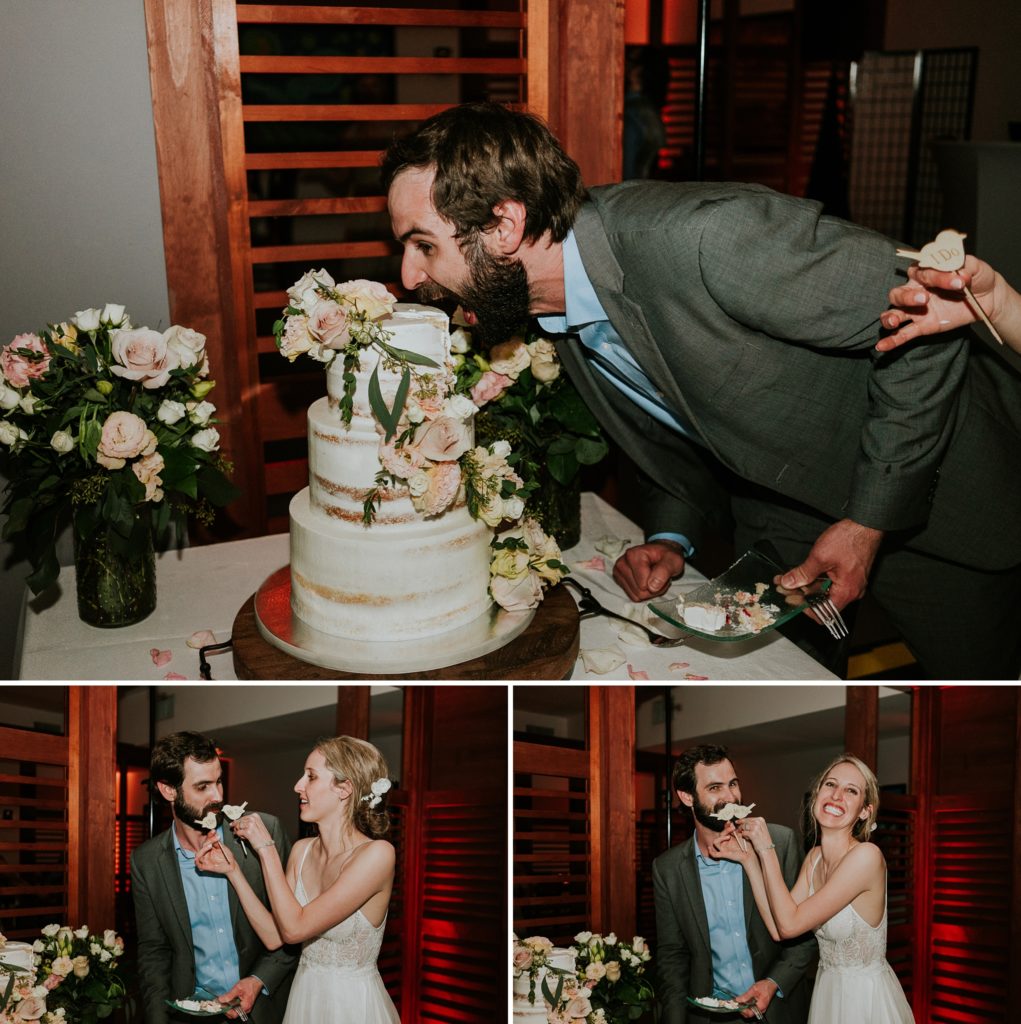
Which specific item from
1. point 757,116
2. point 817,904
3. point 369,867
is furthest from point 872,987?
point 757,116

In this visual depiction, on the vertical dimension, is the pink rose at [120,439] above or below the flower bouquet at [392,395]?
below

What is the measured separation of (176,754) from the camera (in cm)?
139

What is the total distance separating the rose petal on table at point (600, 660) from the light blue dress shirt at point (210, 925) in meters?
0.72

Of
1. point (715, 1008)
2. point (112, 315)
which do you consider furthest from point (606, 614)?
point (112, 315)

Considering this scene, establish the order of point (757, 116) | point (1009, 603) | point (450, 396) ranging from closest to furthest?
1. point (450, 396)
2. point (1009, 603)
3. point (757, 116)

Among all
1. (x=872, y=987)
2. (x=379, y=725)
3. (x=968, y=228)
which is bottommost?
(x=872, y=987)

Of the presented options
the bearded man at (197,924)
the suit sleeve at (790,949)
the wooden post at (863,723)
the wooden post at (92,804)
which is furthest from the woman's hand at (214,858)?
the wooden post at (863,723)

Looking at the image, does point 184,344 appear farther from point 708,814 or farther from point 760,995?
point 760,995

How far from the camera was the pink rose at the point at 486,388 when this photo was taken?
1971 mm

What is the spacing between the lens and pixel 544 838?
1.40m

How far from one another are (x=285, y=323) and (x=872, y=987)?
1.24 m

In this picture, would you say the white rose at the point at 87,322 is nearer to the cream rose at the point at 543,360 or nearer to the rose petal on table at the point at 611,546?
the cream rose at the point at 543,360

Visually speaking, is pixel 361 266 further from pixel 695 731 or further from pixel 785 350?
pixel 695 731

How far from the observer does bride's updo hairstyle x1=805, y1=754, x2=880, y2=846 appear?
1361 millimetres
